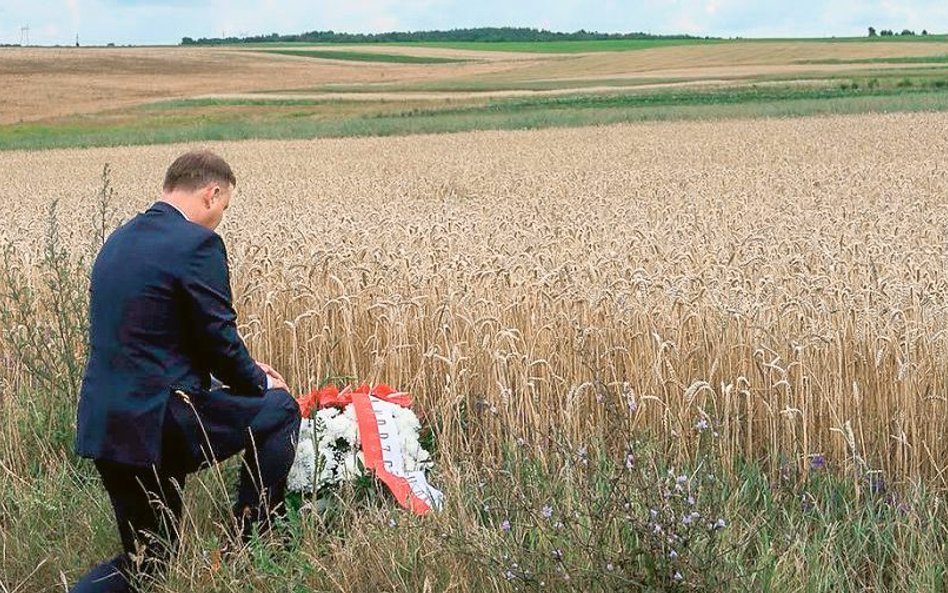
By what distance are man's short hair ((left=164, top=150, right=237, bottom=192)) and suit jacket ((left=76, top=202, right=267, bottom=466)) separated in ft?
0.57

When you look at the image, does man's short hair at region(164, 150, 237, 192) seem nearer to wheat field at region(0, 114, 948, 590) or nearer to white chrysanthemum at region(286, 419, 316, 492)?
white chrysanthemum at region(286, 419, 316, 492)

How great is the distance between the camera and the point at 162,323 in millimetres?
4023

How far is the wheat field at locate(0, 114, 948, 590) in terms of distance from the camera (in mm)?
5129

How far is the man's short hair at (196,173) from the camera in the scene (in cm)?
421

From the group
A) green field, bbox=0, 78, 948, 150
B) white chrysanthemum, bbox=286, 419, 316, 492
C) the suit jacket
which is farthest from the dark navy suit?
green field, bbox=0, 78, 948, 150

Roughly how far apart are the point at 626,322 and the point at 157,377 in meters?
2.68

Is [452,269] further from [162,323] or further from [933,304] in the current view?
[162,323]

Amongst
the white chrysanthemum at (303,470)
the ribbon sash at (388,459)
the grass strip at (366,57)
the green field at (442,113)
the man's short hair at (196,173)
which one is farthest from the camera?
the grass strip at (366,57)

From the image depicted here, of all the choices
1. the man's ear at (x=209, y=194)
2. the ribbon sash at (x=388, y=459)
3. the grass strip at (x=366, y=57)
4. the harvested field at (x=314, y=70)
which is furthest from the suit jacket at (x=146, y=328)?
the grass strip at (x=366, y=57)

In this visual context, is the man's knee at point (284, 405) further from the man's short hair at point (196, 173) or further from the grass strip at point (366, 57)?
the grass strip at point (366, 57)

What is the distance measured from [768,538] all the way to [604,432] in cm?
135

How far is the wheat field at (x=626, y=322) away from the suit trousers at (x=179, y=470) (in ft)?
2.40

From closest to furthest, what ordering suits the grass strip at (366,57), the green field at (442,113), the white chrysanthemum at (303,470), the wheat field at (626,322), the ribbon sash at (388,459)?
the ribbon sash at (388,459) < the white chrysanthemum at (303,470) < the wheat field at (626,322) < the green field at (442,113) < the grass strip at (366,57)

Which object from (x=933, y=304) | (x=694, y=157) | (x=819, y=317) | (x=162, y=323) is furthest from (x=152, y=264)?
(x=694, y=157)
